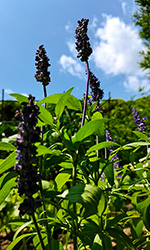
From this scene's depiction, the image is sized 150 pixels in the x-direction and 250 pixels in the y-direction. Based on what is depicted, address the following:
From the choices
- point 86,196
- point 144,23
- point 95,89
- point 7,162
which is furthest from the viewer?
point 144,23

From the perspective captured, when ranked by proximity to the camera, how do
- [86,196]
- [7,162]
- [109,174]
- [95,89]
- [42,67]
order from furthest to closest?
[95,89], [42,67], [109,174], [7,162], [86,196]

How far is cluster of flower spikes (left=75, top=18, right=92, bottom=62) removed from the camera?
1.40 m

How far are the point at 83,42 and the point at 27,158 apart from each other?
904 mm

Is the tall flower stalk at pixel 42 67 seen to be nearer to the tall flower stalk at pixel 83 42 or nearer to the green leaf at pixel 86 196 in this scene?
the tall flower stalk at pixel 83 42

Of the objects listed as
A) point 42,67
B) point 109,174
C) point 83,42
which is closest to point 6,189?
point 109,174

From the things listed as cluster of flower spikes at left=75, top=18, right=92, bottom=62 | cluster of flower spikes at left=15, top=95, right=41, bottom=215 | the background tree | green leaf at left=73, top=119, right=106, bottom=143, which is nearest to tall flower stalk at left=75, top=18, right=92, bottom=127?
cluster of flower spikes at left=75, top=18, right=92, bottom=62

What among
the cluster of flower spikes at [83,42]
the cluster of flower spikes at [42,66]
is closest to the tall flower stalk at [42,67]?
the cluster of flower spikes at [42,66]

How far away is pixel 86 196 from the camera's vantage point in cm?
77

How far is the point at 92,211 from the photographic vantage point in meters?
0.79

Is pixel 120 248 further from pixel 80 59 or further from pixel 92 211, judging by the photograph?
pixel 80 59

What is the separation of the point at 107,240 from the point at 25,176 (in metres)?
0.71

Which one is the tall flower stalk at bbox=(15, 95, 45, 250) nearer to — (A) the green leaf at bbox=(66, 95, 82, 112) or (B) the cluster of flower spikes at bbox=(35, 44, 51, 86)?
(A) the green leaf at bbox=(66, 95, 82, 112)

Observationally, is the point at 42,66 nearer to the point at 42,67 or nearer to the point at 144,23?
the point at 42,67

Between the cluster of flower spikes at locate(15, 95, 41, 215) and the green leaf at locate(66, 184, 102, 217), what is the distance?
0.13m
